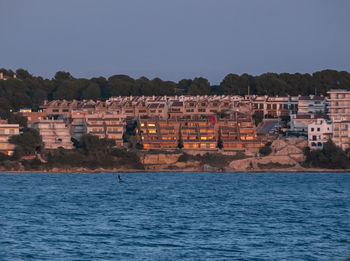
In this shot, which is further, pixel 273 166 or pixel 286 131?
pixel 286 131

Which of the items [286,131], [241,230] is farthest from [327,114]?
[241,230]

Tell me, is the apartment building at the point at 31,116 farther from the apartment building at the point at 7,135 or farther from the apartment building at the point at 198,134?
the apartment building at the point at 198,134

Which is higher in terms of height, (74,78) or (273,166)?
(74,78)

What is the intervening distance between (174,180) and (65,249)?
2220 inches

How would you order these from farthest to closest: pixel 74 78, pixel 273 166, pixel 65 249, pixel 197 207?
1. pixel 74 78
2. pixel 273 166
3. pixel 197 207
4. pixel 65 249

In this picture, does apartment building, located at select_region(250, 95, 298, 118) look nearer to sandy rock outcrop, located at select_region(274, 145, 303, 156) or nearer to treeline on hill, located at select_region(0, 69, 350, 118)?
treeline on hill, located at select_region(0, 69, 350, 118)

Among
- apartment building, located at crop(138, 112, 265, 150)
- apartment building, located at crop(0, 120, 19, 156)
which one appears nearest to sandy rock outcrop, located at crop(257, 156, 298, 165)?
apartment building, located at crop(138, 112, 265, 150)

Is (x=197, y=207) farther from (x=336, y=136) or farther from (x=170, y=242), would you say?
(x=336, y=136)

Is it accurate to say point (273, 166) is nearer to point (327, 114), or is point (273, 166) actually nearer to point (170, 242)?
point (327, 114)

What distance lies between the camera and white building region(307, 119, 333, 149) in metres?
118

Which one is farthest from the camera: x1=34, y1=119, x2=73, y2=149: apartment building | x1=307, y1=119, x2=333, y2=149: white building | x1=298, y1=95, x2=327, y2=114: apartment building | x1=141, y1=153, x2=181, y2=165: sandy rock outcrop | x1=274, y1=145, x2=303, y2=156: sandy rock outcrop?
x1=298, y1=95, x2=327, y2=114: apartment building

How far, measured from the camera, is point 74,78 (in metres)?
174

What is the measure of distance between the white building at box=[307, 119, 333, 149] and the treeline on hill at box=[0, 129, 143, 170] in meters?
22.2

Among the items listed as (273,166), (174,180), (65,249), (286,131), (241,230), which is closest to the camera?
(65,249)
